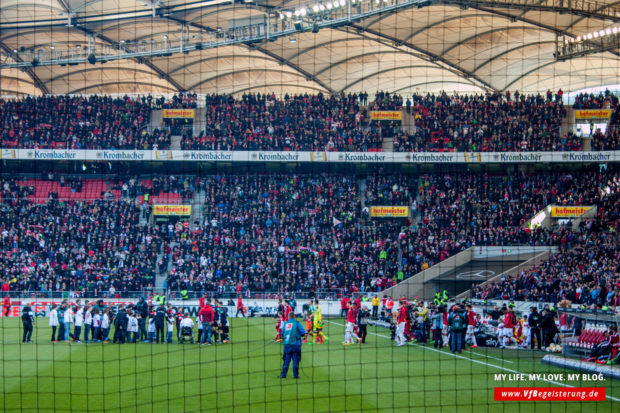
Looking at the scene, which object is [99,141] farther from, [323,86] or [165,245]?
[323,86]

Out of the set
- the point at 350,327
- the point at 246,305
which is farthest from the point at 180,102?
the point at 350,327

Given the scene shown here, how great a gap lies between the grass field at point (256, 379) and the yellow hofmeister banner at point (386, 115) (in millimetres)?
22955

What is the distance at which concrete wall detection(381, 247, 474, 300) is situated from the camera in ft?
111

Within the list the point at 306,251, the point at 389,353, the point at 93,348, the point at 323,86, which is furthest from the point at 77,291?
the point at 323,86

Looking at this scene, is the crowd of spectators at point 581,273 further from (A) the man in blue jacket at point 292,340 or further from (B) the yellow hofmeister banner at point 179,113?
(B) the yellow hofmeister banner at point 179,113

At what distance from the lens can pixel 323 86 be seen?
47906 millimetres

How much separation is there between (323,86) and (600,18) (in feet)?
61.0

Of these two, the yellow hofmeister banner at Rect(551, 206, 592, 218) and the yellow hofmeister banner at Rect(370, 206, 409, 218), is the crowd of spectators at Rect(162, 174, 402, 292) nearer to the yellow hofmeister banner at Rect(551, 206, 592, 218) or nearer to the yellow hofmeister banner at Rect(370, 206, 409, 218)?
the yellow hofmeister banner at Rect(370, 206, 409, 218)

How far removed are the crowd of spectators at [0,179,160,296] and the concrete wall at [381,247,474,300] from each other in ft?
37.3

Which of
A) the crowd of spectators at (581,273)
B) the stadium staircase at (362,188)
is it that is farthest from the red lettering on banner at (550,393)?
the stadium staircase at (362,188)

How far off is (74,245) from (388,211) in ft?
51.8

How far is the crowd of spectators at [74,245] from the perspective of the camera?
33562mm

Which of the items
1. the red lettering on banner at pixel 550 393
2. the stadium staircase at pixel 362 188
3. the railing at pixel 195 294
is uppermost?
the stadium staircase at pixel 362 188

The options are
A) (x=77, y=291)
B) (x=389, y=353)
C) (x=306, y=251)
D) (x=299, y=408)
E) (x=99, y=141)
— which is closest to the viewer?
(x=299, y=408)
